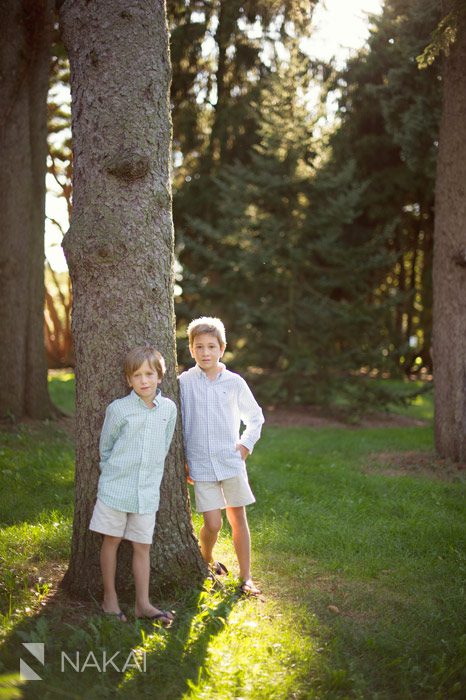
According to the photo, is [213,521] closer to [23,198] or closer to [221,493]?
[221,493]

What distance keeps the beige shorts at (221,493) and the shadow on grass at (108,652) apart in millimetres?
650

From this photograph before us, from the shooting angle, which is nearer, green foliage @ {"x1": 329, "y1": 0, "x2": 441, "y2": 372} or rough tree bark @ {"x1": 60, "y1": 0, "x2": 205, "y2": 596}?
rough tree bark @ {"x1": 60, "y1": 0, "x2": 205, "y2": 596}

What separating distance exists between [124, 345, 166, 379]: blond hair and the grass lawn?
145 centimetres

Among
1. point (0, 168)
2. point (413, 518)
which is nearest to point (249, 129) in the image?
point (0, 168)

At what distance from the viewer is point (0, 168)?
357 inches

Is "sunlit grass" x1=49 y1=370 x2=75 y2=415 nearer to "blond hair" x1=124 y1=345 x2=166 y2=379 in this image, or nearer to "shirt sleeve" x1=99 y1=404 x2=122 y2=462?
"shirt sleeve" x1=99 y1=404 x2=122 y2=462

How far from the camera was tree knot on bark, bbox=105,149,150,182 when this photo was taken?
13.2ft

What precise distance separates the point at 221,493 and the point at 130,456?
0.83m

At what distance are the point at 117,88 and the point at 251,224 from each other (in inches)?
352

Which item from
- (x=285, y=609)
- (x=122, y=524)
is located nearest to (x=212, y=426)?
(x=122, y=524)

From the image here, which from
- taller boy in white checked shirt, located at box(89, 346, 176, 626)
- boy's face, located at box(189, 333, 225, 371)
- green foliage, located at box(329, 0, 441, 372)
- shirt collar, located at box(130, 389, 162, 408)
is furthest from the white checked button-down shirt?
green foliage, located at box(329, 0, 441, 372)

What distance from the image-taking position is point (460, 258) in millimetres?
8227

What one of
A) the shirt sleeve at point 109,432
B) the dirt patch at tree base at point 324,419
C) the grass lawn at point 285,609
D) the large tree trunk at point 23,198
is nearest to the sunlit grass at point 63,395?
the large tree trunk at point 23,198

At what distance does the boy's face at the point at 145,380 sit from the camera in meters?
3.92
